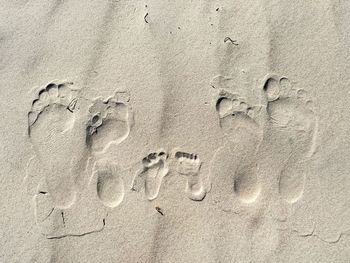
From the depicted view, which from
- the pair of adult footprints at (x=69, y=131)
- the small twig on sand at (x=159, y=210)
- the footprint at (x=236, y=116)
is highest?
the footprint at (x=236, y=116)

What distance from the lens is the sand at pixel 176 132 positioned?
1.56m

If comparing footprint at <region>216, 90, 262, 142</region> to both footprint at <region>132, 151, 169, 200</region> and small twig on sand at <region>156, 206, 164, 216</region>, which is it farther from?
small twig on sand at <region>156, 206, 164, 216</region>

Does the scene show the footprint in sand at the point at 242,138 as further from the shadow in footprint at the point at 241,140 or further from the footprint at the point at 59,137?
the footprint at the point at 59,137

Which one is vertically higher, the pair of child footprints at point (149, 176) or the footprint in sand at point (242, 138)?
the footprint in sand at point (242, 138)

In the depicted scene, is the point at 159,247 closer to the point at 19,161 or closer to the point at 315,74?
the point at 19,161

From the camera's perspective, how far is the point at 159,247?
1.55m

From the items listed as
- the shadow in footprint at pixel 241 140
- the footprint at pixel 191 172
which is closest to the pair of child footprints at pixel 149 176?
the footprint at pixel 191 172

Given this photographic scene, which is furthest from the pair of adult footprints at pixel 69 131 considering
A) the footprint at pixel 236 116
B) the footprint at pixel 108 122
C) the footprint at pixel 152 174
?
the footprint at pixel 236 116

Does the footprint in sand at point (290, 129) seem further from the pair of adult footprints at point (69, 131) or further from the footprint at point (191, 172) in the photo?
the pair of adult footprints at point (69, 131)

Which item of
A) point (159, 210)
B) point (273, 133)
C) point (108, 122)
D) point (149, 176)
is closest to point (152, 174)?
point (149, 176)

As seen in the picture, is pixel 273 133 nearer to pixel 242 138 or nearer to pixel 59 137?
pixel 242 138

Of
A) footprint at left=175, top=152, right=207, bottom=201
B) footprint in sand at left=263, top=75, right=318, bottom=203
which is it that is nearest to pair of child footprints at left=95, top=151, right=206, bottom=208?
footprint at left=175, top=152, right=207, bottom=201

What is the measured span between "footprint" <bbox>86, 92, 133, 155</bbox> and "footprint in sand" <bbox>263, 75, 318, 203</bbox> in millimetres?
636

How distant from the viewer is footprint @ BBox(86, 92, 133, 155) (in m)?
1.62
